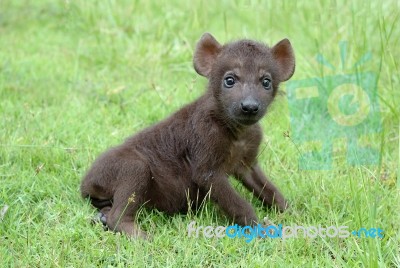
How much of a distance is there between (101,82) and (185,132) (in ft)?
8.93

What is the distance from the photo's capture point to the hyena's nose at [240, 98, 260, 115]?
4.26 metres

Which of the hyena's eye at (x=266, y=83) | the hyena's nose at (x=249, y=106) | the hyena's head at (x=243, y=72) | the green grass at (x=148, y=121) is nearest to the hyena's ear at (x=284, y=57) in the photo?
the hyena's head at (x=243, y=72)

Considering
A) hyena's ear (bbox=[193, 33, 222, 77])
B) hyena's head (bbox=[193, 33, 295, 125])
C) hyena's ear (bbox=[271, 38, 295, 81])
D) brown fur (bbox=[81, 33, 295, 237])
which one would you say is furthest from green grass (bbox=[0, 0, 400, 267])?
hyena's ear (bbox=[193, 33, 222, 77])

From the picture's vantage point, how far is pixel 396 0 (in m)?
7.30

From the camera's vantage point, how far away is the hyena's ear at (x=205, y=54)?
15.5 feet

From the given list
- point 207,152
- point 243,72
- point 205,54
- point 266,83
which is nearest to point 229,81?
point 243,72

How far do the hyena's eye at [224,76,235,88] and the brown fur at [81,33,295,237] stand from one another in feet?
Result: 0.05

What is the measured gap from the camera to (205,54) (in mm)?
4773

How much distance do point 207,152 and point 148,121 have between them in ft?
6.30

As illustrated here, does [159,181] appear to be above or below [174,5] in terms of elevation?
below

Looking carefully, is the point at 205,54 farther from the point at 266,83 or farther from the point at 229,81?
the point at 266,83

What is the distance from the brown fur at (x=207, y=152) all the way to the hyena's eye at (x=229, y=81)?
0.05ft

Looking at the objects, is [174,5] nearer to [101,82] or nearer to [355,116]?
[101,82]

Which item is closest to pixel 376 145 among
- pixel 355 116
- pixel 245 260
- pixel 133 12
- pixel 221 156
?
pixel 355 116
